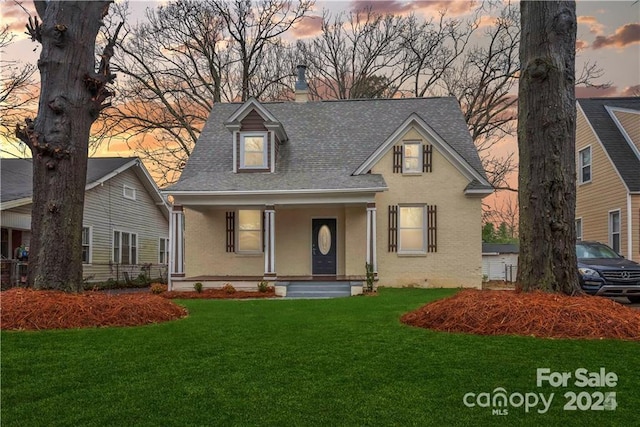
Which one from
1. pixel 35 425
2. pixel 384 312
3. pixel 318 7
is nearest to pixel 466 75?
pixel 318 7

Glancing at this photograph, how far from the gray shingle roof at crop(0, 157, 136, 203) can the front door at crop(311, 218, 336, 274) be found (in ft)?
31.0

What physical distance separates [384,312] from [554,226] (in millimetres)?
3262

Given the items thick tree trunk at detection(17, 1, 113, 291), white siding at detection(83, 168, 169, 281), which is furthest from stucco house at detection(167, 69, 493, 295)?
thick tree trunk at detection(17, 1, 113, 291)

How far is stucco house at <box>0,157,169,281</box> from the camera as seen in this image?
1634cm

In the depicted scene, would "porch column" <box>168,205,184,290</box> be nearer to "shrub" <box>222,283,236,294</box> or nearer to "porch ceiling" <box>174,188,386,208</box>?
"porch ceiling" <box>174,188,386,208</box>

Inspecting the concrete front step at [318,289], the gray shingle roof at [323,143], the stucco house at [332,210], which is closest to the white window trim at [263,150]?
the stucco house at [332,210]

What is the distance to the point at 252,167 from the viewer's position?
16516mm

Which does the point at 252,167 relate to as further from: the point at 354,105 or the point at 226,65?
the point at 226,65

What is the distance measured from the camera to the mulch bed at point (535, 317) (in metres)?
5.68

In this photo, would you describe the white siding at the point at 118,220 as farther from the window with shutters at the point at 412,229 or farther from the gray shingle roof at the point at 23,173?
the window with shutters at the point at 412,229

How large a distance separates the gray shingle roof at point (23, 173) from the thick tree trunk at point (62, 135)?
28.4 feet

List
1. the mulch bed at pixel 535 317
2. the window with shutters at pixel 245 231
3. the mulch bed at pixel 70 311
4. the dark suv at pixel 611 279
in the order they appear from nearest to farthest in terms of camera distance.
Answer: the mulch bed at pixel 535 317
the mulch bed at pixel 70 311
the dark suv at pixel 611 279
the window with shutters at pixel 245 231

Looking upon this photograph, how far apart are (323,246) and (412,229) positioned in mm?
3129

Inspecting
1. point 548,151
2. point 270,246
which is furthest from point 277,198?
point 548,151
